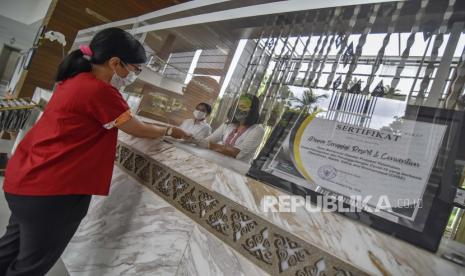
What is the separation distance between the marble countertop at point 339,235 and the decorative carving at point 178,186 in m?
0.07

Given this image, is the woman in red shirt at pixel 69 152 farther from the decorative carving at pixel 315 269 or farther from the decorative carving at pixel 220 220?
the decorative carving at pixel 315 269

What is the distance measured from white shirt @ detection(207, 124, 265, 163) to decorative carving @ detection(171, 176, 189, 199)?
0.29 metres

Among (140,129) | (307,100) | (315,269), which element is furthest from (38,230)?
(307,100)

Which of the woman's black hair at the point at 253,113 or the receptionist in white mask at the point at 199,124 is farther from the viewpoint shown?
the receptionist in white mask at the point at 199,124

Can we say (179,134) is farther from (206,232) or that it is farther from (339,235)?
(339,235)

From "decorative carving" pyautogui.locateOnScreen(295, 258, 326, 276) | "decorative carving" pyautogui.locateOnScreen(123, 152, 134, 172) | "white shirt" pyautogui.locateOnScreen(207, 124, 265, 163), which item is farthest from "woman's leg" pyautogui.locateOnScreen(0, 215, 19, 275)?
"decorative carving" pyautogui.locateOnScreen(295, 258, 326, 276)

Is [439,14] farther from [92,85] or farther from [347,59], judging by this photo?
[92,85]

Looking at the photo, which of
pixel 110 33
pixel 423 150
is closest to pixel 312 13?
pixel 423 150

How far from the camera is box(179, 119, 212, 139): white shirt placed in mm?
1512

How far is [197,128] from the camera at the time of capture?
1.56 metres

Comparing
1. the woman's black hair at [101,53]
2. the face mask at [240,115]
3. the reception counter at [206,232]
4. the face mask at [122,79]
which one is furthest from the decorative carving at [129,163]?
the face mask at [240,115]

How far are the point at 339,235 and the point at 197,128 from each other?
1.00 m

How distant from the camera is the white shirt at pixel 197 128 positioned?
59.5 inches

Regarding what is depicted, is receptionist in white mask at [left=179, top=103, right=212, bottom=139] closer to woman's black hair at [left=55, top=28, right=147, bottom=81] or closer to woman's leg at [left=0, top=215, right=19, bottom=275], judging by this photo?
woman's black hair at [left=55, top=28, right=147, bottom=81]
